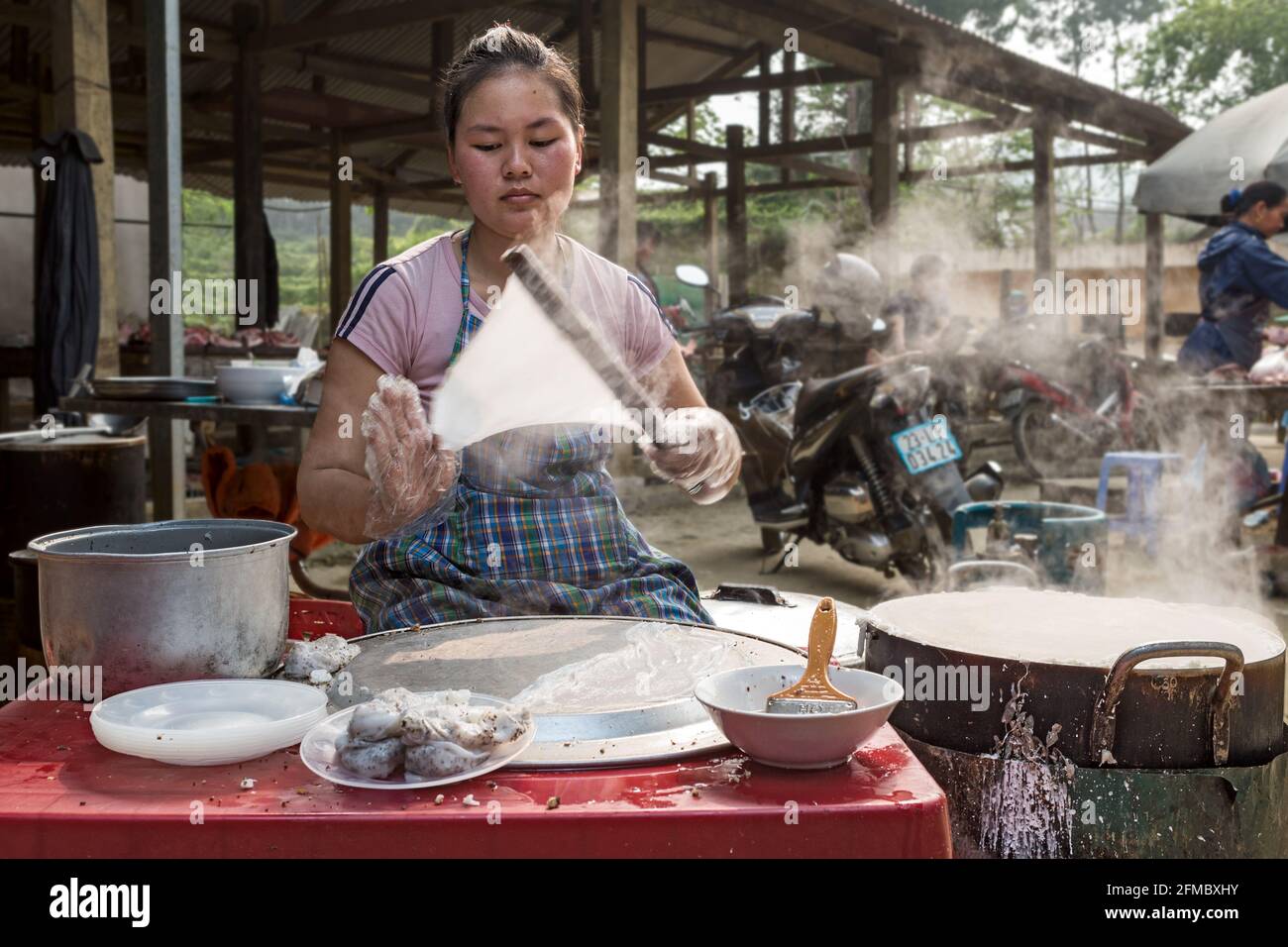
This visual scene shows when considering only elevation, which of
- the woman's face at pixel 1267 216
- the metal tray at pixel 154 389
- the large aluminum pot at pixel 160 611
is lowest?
the large aluminum pot at pixel 160 611

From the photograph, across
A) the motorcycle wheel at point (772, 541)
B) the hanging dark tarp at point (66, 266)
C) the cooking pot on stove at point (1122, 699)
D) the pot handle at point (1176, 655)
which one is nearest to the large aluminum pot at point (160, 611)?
the cooking pot on stove at point (1122, 699)

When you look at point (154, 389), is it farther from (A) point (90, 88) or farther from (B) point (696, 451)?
(B) point (696, 451)

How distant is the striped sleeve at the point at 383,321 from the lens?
6.63ft

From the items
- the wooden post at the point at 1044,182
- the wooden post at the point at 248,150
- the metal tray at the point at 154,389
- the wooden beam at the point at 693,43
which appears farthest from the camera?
the wooden post at the point at 1044,182

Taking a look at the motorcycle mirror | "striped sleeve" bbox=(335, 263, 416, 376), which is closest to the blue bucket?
"striped sleeve" bbox=(335, 263, 416, 376)

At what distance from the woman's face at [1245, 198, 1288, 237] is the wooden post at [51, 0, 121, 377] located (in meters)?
6.13

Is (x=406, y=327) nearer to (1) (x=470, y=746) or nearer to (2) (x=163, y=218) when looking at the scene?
(1) (x=470, y=746)

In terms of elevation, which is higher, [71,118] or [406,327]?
[71,118]

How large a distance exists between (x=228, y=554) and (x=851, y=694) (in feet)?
2.61

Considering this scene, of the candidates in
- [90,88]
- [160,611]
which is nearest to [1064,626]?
[160,611]

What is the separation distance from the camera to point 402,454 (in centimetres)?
165

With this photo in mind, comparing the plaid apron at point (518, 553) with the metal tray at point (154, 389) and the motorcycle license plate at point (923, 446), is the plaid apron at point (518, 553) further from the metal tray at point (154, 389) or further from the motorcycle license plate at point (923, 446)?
the motorcycle license plate at point (923, 446)

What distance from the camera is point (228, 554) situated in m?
1.38

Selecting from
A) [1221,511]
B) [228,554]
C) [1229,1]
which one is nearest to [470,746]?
[228,554]
